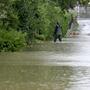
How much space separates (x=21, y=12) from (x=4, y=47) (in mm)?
3592

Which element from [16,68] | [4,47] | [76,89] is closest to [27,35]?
[4,47]

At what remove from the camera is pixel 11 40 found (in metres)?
23.9

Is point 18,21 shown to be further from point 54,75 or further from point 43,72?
point 54,75

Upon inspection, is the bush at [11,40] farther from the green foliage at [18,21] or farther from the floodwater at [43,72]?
the floodwater at [43,72]

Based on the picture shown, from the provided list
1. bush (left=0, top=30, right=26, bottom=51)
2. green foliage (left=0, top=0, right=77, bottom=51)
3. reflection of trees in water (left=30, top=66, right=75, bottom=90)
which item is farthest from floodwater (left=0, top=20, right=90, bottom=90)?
green foliage (left=0, top=0, right=77, bottom=51)

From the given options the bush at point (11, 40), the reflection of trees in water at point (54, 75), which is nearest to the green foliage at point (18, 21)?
the bush at point (11, 40)

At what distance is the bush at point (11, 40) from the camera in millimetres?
23594

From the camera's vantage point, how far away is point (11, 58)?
20500mm

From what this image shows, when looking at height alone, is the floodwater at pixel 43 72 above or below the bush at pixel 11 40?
above

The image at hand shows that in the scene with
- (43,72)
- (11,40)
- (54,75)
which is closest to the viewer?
(54,75)

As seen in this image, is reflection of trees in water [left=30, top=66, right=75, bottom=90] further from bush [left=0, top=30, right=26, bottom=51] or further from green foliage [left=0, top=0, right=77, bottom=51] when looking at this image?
green foliage [left=0, top=0, right=77, bottom=51]

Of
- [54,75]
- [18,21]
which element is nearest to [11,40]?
[18,21]

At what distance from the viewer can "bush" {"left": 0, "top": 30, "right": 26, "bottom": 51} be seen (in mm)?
23594

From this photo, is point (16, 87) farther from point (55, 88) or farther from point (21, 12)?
point (21, 12)
